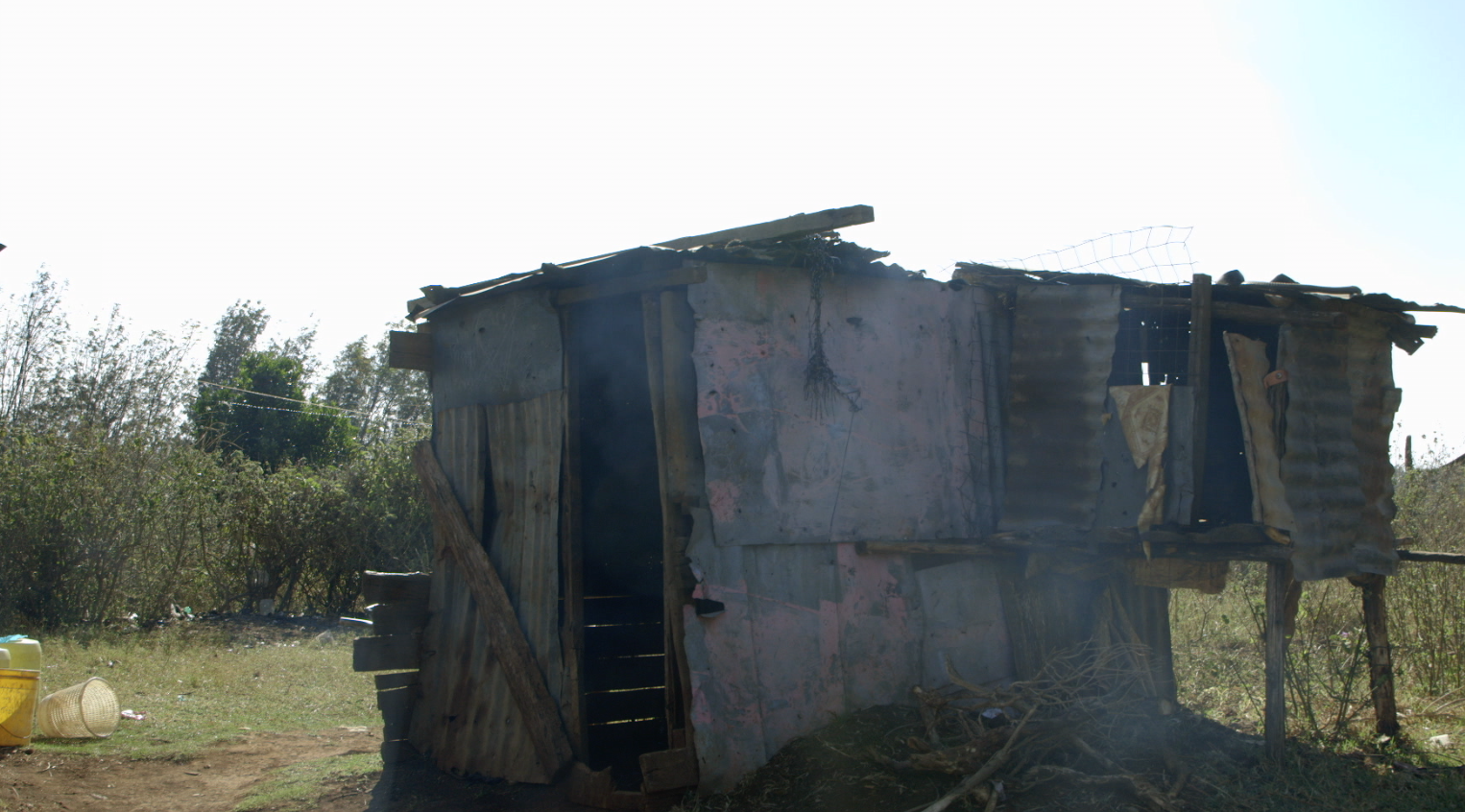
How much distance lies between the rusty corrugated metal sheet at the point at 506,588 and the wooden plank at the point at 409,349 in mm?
466

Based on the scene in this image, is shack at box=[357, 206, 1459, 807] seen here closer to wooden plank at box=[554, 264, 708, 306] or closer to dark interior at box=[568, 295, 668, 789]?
wooden plank at box=[554, 264, 708, 306]

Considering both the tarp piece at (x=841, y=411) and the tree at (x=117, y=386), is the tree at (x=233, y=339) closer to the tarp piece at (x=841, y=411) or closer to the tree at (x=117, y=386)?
the tree at (x=117, y=386)

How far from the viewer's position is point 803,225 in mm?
5484

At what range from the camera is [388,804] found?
581 cm

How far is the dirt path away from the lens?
5.80 metres

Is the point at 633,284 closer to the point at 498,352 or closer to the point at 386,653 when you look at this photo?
the point at 498,352

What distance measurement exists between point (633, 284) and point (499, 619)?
2365 millimetres

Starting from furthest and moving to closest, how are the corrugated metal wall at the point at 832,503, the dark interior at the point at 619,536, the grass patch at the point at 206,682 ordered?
the grass patch at the point at 206,682
the dark interior at the point at 619,536
the corrugated metal wall at the point at 832,503

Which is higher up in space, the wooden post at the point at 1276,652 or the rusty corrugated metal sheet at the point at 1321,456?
the rusty corrugated metal sheet at the point at 1321,456

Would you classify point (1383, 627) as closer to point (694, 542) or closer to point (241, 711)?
point (694, 542)

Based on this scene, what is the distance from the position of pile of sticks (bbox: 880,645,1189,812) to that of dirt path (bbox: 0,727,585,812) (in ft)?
7.27

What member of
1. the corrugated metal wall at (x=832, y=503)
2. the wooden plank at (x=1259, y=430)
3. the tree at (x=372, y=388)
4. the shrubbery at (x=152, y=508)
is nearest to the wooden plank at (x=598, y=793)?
the corrugated metal wall at (x=832, y=503)

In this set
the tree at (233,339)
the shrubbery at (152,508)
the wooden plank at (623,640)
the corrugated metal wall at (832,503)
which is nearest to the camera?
the corrugated metal wall at (832,503)

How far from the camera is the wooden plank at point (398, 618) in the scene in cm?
648
